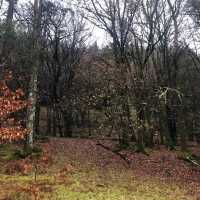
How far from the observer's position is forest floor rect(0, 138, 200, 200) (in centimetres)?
1562

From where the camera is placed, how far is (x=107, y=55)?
113 feet

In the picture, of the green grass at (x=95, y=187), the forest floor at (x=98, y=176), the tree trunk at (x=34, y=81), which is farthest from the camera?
the tree trunk at (x=34, y=81)

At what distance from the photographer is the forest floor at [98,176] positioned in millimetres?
15616

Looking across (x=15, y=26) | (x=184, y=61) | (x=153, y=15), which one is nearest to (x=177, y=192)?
(x=15, y=26)

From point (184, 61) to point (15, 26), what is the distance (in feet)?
83.4

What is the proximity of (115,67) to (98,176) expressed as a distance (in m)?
10.3

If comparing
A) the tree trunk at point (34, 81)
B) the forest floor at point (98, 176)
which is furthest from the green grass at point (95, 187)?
the tree trunk at point (34, 81)

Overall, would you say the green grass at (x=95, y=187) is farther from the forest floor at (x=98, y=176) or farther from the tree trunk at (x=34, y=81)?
the tree trunk at (x=34, y=81)

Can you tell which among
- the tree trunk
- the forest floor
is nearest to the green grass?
the forest floor

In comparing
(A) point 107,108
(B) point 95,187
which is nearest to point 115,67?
(A) point 107,108

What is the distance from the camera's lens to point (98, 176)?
19.5 meters

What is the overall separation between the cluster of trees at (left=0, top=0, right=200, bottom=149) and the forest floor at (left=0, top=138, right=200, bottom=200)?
7.37ft

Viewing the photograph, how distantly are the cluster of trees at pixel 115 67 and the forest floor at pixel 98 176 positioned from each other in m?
2.25

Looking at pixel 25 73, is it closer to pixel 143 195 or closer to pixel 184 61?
pixel 143 195
